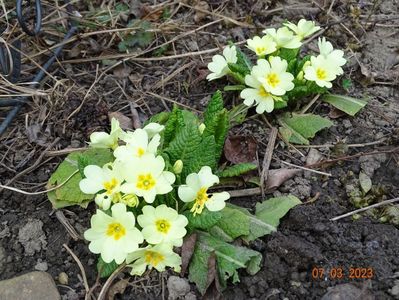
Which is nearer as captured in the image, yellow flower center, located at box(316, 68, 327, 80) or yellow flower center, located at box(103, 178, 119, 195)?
yellow flower center, located at box(103, 178, 119, 195)

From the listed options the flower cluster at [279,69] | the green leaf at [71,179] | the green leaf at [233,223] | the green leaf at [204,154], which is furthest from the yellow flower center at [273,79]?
the green leaf at [71,179]

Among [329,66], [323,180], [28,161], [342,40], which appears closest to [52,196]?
[28,161]

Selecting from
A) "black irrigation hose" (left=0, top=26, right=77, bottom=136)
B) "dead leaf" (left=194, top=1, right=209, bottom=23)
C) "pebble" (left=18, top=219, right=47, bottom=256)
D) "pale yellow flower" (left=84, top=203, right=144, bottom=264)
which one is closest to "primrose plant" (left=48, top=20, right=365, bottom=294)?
"pale yellow flower" (left=84, top=203, right=144, bottom=264)

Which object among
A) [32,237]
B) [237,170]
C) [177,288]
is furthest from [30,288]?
[237,170]

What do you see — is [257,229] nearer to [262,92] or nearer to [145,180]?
[145,180]

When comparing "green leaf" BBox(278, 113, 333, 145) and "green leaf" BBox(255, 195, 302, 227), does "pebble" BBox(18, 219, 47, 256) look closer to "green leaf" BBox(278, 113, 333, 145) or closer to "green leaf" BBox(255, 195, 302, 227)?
"green leaf" BBox(255, 195, 302, 227)

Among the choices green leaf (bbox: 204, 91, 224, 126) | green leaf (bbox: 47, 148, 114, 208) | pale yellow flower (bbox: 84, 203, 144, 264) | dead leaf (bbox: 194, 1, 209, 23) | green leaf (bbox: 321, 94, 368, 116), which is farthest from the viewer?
dead leaf (bbox: 194, 1, 209, 23)

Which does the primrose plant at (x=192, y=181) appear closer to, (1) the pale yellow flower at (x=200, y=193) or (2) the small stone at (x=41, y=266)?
(1) the pale yellow flower at (x=200, y=193)
